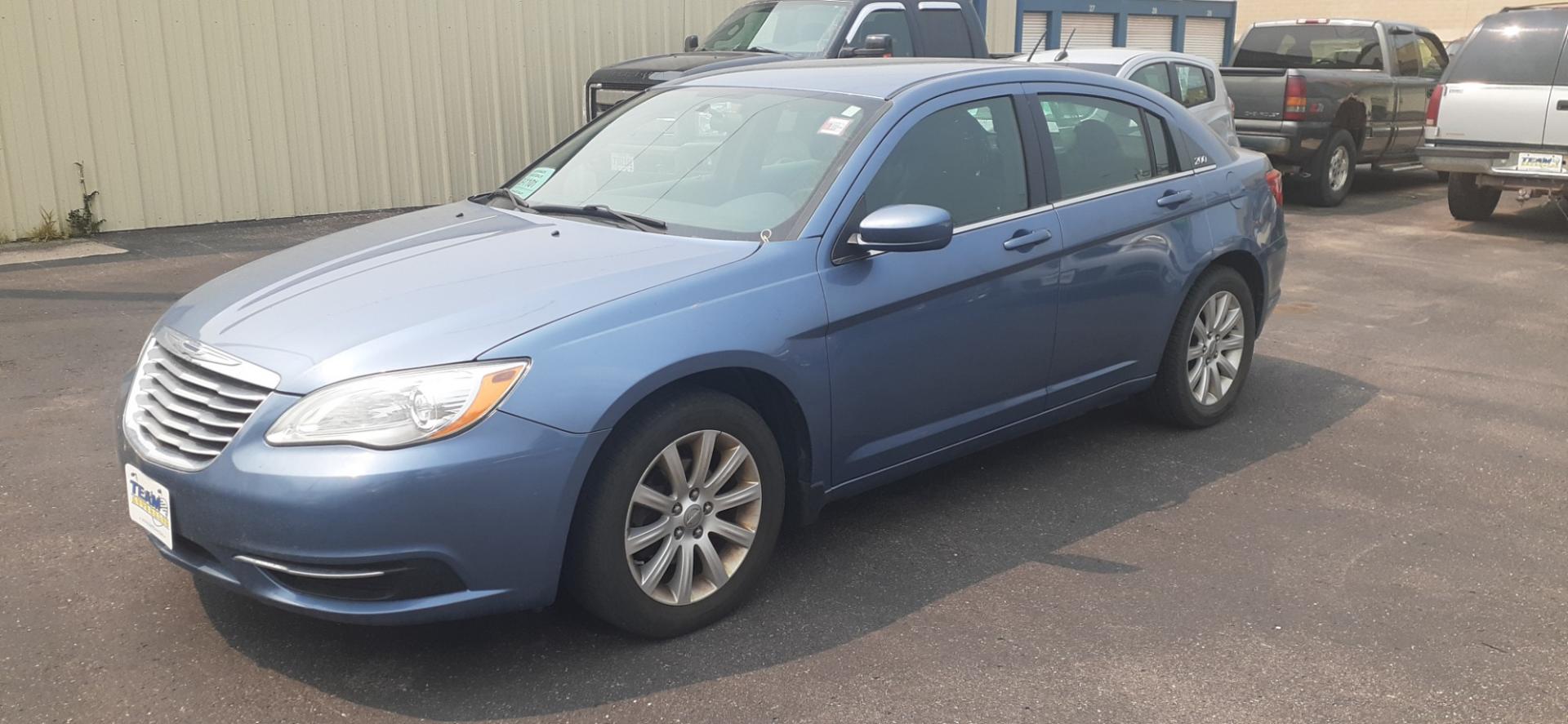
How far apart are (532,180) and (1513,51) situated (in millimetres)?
9725

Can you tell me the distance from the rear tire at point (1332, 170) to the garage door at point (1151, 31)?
6024mm

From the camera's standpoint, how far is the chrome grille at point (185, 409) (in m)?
3.29

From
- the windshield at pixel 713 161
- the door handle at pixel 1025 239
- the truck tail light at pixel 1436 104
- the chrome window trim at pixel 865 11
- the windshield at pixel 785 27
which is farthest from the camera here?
the truck tail light at pixel 1436 104

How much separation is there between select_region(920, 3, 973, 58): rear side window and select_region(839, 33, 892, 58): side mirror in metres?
0.76

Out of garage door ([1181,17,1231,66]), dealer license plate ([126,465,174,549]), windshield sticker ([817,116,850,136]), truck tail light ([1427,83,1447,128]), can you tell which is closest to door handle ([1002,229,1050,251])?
windshield sticker ([817,116,850,136])

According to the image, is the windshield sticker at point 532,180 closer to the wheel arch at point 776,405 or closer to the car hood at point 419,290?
the car hood at point 419,290

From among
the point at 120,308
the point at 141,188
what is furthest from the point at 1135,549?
the point at 141,188

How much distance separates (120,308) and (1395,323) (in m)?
7.65

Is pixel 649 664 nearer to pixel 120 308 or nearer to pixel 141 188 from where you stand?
pixel 120 308

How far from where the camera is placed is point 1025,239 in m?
4.58

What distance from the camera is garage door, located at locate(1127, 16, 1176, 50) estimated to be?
19219 mm

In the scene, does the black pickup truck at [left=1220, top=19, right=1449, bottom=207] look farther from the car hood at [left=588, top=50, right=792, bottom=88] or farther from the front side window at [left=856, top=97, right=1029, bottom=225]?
the front side window at [left=856, top=97, right=1029, bottom=225]

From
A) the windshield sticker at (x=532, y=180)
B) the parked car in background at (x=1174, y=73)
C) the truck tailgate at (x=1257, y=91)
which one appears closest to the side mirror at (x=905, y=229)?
the windshield sticker at (x=532, y=180)

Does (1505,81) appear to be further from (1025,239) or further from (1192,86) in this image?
(1025,239)
